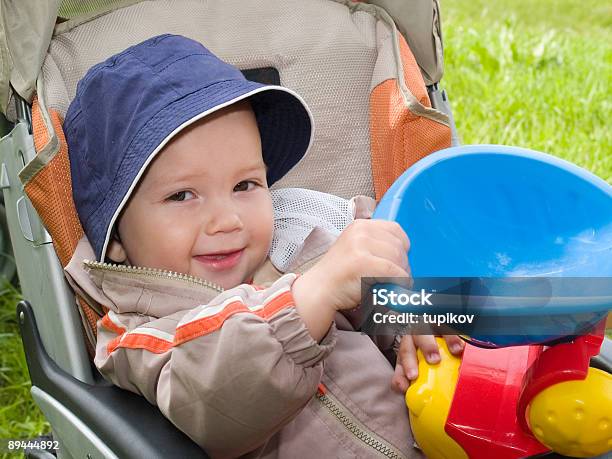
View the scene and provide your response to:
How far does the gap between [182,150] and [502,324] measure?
53 cm

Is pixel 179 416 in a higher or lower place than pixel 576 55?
higher

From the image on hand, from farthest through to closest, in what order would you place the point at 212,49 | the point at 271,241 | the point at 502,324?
the point at 212,49 < the point at 271,241 < the point at 502,324

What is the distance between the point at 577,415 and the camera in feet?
3.66

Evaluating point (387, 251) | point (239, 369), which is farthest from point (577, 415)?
point (239, 369)

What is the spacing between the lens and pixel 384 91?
1722mm

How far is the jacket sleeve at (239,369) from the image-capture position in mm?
1072

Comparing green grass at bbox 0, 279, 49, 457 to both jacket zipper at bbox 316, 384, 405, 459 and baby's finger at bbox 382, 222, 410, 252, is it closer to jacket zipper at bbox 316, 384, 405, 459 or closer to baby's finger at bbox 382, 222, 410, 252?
jacket zipper at bbox 316, 384, 405, 459

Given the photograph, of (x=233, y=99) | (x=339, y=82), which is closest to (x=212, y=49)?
(x=339, y=82)

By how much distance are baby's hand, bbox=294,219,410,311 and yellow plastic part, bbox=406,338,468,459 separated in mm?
218

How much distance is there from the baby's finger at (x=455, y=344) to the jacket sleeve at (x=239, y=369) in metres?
0.26

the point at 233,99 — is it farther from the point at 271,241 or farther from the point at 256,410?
the point at 256,410

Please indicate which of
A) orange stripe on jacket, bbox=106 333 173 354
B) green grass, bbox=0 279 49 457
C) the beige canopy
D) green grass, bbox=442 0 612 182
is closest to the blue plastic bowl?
orange stripe on jacket, bbox=106 333 173 354

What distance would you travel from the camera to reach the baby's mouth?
137cm

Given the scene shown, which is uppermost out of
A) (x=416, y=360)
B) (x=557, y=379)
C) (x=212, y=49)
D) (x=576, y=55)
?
(x=212, y=49)
